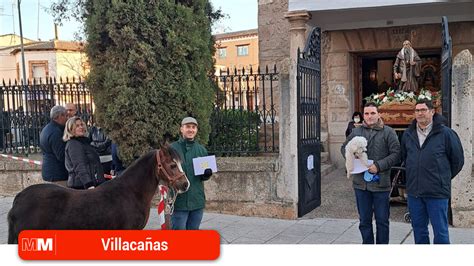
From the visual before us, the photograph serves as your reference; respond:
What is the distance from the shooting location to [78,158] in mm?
5031

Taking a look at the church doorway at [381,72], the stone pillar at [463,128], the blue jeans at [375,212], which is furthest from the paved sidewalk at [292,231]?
the church doorway at [381,72]

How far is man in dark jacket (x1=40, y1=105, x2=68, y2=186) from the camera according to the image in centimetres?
538

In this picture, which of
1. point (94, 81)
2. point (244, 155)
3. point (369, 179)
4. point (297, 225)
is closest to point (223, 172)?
point (244, 155)

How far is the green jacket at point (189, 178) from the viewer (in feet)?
15.3

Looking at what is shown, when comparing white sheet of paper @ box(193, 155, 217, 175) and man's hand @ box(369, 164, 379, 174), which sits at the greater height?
white sheet of paper @ box(193, 155, 217, 175)

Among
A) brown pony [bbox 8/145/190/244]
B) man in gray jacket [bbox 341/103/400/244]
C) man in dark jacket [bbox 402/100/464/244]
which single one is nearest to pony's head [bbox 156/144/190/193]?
brown pony [bbox 8/145/190/244]

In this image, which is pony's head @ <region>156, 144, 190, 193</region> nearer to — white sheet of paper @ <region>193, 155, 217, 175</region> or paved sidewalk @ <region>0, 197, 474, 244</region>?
white sheet of paper @ <region>193, 155, 217, 175</region>

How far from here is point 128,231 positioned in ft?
13.3

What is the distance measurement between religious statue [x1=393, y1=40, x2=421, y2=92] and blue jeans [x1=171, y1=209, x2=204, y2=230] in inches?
236

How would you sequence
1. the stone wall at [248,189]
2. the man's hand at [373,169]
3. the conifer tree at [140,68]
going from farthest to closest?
the stone wall at [248,189] < the conifer tree at [140,68] < the man's hand at [373,169]

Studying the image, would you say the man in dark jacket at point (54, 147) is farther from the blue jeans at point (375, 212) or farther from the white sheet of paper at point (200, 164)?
the blue jeans at point (375, 212)

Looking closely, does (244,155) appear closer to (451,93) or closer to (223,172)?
(223,172)

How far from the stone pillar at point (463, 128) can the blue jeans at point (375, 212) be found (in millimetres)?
1853

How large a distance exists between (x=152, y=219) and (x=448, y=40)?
16.5ft
